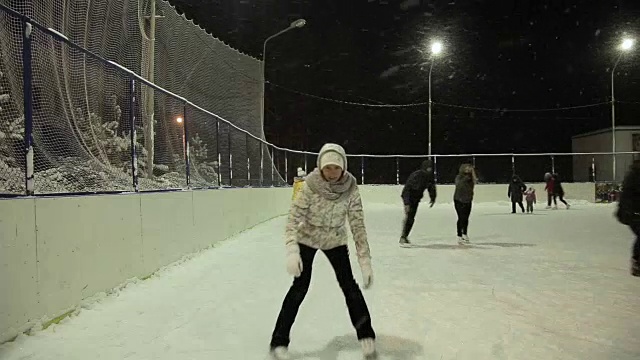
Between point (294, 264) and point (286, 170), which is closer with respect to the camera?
point (294, 264)

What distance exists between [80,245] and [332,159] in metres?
2.60

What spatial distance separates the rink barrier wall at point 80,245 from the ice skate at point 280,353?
70.6 inches

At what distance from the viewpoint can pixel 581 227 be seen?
13.9m

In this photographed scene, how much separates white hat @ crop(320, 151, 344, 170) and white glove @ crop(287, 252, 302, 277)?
61 cm

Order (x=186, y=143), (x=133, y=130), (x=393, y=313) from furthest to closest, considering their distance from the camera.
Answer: (x=186, y=143) < (x=133, y=130) < (x=393, y=313)

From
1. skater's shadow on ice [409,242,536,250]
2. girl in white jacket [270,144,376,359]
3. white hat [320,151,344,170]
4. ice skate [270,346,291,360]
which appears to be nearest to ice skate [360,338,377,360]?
girl in white jacket [270,144,376,359]

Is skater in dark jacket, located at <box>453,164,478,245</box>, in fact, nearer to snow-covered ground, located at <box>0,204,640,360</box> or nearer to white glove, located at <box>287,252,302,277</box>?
Answer: snow-covered ground, located at <box>0,204,640,360</box>

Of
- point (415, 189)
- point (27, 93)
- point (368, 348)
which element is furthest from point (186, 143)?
point (368, 348)

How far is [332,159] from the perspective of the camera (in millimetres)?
3633

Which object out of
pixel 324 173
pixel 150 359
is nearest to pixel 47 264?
pixel 150 359

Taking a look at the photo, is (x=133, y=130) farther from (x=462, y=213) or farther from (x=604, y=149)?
(x=604, y=149)

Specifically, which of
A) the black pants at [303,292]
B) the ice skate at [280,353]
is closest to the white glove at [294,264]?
the black pants at [303,292]

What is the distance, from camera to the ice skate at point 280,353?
3738 mm

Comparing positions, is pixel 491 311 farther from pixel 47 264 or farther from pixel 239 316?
pixel 47 264
